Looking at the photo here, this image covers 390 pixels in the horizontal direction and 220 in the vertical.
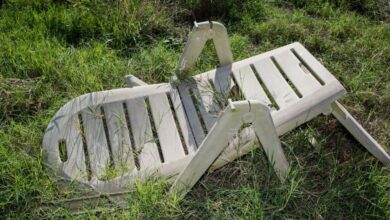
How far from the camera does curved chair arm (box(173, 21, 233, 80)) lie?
230 cm

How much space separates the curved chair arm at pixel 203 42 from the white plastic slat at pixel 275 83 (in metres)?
0.19

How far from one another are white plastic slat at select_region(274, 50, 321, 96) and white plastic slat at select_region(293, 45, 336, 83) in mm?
37

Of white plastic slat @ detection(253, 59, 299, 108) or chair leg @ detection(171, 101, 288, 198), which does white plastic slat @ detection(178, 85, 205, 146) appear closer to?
chair leg @ detection(171, 101, 288, 198)

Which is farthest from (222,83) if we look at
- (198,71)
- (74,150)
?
(74,150)

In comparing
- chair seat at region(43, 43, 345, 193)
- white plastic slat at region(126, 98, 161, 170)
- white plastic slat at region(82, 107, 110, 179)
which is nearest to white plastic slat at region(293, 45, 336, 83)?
chair seat at region(43, 43, 345, 193)

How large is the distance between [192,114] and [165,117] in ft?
0.46

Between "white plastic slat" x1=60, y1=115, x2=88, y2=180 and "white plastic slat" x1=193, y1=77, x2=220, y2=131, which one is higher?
"white plastic slat" x1=193, y1=77, x2=220, y2=131

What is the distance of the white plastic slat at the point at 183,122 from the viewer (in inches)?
84.4

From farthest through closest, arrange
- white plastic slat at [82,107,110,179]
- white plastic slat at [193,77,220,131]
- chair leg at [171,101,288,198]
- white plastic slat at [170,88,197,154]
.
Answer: white plastic slat at [193,77,220,131], white plastic slat at [170,88,197,154], white plastic slat at [82,107,110,179], chair leg at [171,101,288,198]

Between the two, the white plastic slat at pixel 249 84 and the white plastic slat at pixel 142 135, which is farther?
the white plastic slat at pixel 249 84

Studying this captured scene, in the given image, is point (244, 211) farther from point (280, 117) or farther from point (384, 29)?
point (384, 29)

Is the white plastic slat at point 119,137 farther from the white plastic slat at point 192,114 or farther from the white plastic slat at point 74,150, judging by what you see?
the white plastic slat at point 192,114

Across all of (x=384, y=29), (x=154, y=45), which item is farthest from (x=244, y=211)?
(x=384, y=29)

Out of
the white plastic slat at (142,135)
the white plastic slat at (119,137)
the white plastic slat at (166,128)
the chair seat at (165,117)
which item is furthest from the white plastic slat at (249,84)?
the white plastic slat at (119,137)
